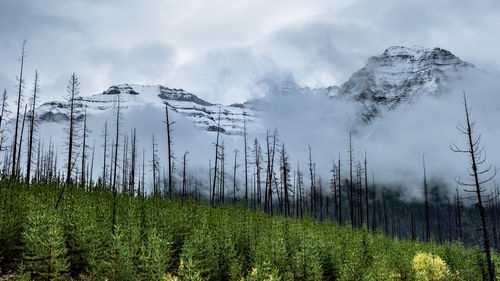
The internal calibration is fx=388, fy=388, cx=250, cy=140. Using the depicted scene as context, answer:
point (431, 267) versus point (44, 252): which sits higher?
point (44, 252)

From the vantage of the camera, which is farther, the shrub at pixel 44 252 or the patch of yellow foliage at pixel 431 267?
the patch of yellow foliage at pixel 431 267

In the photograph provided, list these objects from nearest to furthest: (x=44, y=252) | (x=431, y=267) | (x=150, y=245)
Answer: (x=44, y=252) → (x=150, y=245) → (x=431, y=267)

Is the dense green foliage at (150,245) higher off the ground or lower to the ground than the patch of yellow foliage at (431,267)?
higher

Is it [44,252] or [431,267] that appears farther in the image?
[431,267]

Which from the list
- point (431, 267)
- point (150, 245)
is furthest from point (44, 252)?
point (431, 267)

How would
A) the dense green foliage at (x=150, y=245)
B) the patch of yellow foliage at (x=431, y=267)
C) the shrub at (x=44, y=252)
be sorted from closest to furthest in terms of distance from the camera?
the shrub at (x=44, y=252), the dense green foliage at (x=150, y=245), the patch of yellow foliage at (x=431, y=267)

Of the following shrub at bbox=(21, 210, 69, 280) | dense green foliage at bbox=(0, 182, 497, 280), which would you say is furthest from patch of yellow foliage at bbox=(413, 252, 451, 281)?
shrub at bbox=(21, 210, 69, 280)

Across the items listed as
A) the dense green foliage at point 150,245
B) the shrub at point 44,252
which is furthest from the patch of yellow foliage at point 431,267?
the shrub at point 44,252

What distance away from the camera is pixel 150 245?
1227 cm

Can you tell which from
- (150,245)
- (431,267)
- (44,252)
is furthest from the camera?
(431,267)

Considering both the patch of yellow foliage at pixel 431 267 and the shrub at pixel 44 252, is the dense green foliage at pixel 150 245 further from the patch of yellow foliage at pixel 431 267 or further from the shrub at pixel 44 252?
the patch of yellow foliage at pixel 431 267

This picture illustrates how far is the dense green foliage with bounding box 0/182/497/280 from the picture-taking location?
11625mm

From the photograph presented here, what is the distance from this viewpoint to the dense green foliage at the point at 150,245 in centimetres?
1162

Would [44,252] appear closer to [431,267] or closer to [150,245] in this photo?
Result: [150,245]
